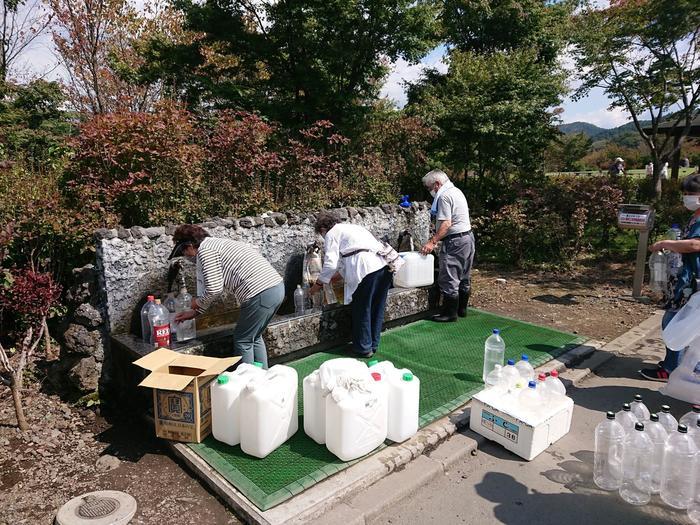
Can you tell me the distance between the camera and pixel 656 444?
2879mm

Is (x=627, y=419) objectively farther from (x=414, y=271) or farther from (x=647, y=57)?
(x=647, y=57)

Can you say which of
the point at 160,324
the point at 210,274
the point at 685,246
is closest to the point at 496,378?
the point at 685,246

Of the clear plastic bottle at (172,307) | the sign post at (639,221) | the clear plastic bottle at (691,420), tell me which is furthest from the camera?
the sign post at (639,221)

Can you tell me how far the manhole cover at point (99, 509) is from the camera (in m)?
2.76

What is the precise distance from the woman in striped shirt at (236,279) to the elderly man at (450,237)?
250 cm

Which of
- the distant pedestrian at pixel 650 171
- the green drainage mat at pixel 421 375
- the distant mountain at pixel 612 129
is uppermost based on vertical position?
the distant mountain at pixel 612 129

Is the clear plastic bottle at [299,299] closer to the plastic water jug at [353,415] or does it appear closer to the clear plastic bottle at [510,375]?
the plastic water jug at [353,415]

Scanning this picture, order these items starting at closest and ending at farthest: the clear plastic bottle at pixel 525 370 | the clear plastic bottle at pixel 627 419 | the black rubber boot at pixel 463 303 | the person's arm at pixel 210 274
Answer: the clear plastic bottle at pixel 627 419 → the person's arm at pixel 210 274 → the clear plastic bottle at pixel 525 370 → the black rubber boot at pixel 463 303

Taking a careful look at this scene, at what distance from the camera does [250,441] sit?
3219 millimetres

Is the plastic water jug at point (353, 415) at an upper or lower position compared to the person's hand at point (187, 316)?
lower

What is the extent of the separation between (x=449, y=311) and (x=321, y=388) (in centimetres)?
329

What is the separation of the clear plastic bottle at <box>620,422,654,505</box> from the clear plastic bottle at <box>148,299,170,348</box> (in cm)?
354

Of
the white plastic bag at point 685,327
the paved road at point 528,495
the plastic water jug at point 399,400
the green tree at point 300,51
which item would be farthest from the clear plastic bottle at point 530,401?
the green tree at point 300,51

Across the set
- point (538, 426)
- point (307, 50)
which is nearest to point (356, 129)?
point (307, 50)
